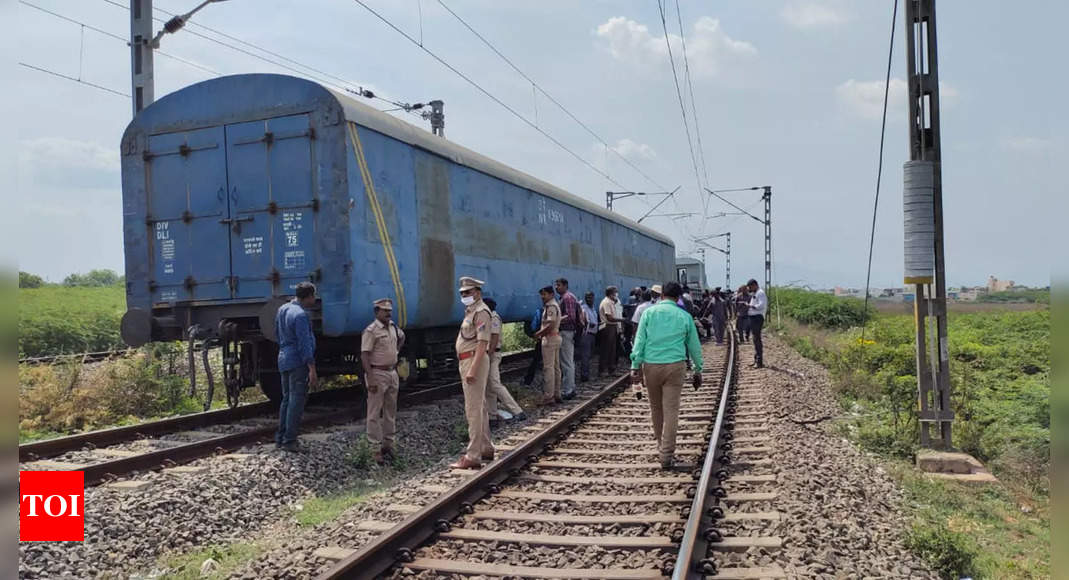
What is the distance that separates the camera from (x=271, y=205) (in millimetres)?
8891

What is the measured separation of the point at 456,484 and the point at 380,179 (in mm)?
4211

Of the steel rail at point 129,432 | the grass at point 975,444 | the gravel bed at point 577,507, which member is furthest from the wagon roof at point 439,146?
the grass at point 975,444

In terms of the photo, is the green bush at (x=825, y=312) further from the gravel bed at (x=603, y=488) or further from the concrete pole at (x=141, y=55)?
the gravel bed at (x=603, y=488)

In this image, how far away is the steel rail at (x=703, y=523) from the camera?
14.1ft

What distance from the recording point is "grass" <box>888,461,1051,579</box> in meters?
4.58

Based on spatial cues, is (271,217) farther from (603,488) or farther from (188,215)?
(603,488)

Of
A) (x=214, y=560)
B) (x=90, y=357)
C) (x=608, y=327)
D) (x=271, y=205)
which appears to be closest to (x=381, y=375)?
(x=271, y=205)

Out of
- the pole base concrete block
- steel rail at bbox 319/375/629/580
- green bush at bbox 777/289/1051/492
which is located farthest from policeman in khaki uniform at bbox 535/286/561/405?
the pole base concrete block

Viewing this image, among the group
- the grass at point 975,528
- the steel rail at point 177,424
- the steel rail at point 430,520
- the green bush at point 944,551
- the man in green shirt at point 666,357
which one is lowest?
the grass at point 975,528

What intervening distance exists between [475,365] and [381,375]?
1.16 metres

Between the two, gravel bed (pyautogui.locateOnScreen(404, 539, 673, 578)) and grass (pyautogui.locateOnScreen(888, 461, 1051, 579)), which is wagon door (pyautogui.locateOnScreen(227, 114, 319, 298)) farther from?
grass (pyautogui.locateOnScreen(888, 461, 1051, 579))

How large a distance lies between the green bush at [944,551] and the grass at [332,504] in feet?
13.2

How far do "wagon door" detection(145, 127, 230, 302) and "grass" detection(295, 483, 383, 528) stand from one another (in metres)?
3.48

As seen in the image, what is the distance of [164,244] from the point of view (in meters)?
9.40
